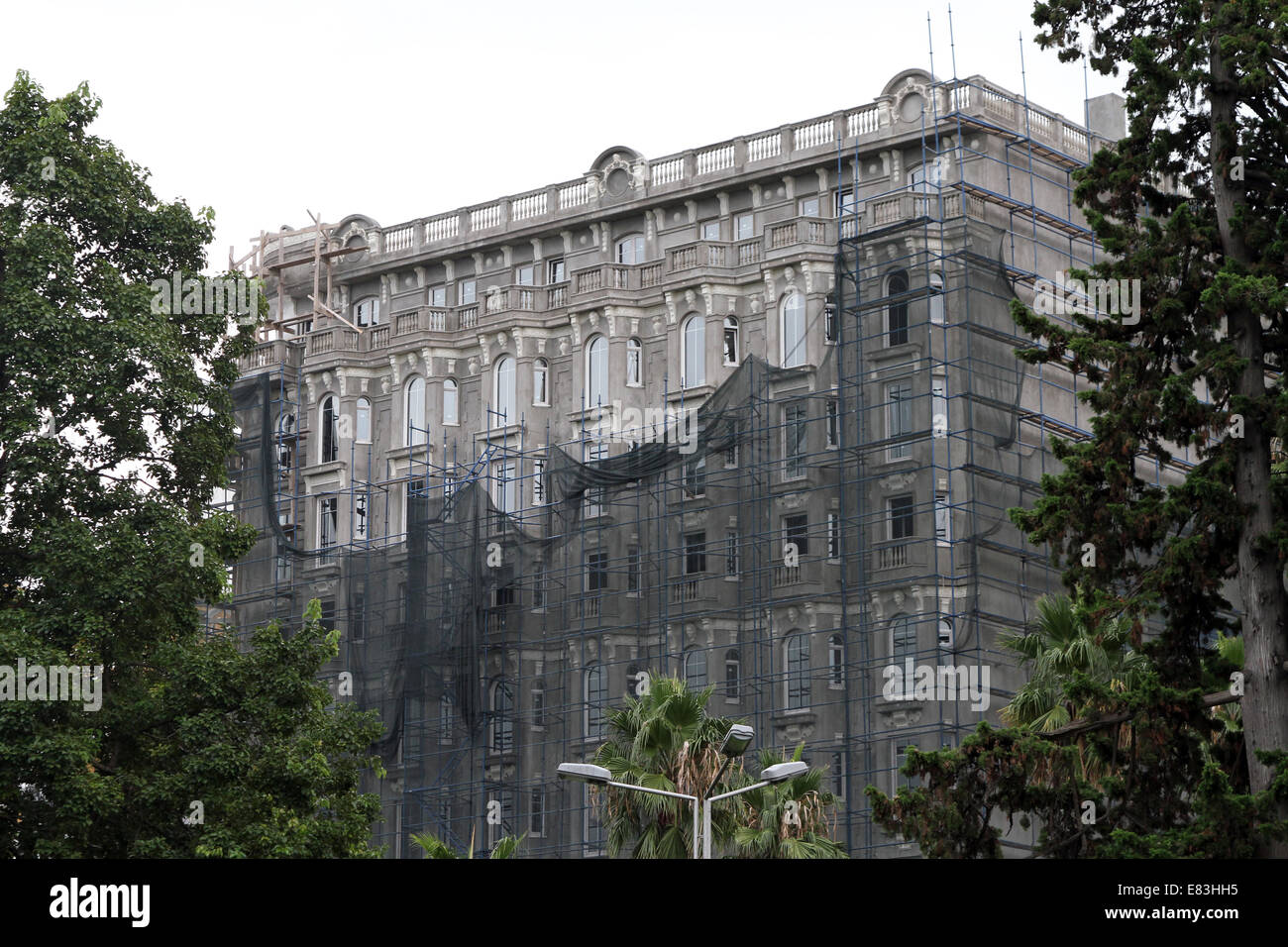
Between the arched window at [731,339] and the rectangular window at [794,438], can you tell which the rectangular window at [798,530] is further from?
the arched window at [731,339]

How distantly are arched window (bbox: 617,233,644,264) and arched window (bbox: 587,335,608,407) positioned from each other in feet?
13.1

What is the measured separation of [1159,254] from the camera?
2675 centimetres

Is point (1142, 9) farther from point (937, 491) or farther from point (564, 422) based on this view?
point (564, 422)

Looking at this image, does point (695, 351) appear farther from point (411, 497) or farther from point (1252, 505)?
point (1252, 505)

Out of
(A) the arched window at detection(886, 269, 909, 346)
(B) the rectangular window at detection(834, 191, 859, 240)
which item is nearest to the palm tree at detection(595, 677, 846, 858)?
(A) the arched window at detection(886, 269, 909, 346)

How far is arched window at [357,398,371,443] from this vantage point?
65.2m

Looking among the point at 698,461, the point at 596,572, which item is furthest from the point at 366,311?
the point at 698,461

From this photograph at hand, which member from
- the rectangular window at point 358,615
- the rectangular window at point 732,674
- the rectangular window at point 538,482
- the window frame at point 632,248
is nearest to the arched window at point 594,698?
the rectangular window at point 732,674

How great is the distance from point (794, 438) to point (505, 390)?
11.9 meters

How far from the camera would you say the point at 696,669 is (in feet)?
179
